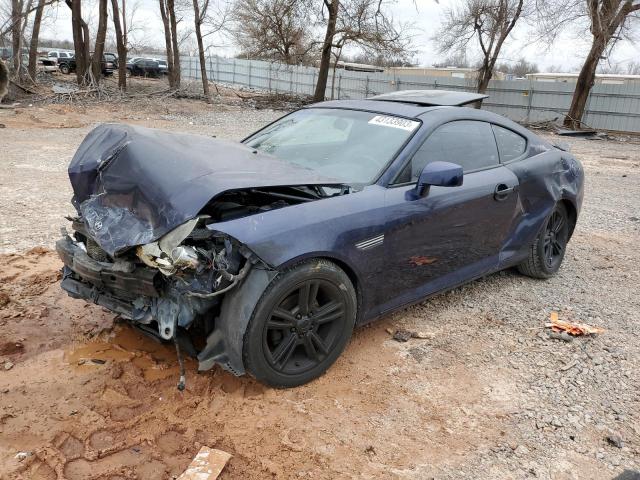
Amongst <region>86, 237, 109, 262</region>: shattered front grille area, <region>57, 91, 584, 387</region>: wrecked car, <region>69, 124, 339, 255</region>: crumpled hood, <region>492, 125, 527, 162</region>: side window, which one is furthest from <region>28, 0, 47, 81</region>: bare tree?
<region>492, 125, 527, 162</region>: side window

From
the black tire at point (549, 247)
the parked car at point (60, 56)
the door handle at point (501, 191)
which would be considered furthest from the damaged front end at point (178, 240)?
the parked car at point (60, 56)

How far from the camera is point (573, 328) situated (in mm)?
4031

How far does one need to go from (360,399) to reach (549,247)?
2845 mm

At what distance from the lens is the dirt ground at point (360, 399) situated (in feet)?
8.38

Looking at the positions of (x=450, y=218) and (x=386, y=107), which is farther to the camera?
(x=386, y=107)

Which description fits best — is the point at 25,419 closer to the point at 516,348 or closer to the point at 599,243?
the point at 516,348

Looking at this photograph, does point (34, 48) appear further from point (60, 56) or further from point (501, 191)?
point (501, 191)

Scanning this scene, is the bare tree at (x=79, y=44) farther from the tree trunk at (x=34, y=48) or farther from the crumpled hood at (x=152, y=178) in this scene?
the crumpled hood at (x=152, y=178)

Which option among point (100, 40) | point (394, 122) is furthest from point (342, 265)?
point (100, 40)

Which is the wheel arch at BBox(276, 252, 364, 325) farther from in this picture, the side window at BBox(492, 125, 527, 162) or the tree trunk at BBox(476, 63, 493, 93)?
the tree trunk at BBox(476, 63, 493, 93)

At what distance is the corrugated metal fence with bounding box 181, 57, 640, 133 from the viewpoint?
2308cm

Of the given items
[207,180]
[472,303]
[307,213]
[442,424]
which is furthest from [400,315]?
[207,180]

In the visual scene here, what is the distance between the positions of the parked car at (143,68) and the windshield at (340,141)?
38258 millimetres

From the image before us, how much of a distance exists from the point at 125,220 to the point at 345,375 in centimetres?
159
